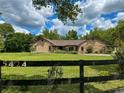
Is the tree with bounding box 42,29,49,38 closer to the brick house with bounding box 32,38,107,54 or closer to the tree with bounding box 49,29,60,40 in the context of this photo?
the tree with bounding box 49,29,60,40

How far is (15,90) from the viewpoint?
425 inches

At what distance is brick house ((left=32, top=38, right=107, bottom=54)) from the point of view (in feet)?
268

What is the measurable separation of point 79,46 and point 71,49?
12.4ft

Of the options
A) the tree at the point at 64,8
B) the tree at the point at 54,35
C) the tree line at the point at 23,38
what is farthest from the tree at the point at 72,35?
the tree at the point at 64,8

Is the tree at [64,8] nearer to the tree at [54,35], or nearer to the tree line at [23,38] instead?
the tree line at [23,38]

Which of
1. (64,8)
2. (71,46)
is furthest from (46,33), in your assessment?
(64,8)

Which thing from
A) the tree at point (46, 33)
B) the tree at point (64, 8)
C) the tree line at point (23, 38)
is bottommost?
the tree at point (64, 8)

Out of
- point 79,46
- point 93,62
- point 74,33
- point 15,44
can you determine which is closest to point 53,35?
point 74,33

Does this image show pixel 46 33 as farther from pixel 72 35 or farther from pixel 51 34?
pixel 72 35

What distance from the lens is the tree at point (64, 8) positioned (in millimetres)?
13750

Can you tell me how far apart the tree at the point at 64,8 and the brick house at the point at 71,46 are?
219 ft

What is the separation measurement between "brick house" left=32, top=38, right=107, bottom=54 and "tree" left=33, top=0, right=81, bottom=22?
219 feet

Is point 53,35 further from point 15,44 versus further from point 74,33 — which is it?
point 15,44

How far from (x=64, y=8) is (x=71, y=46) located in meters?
72.7
